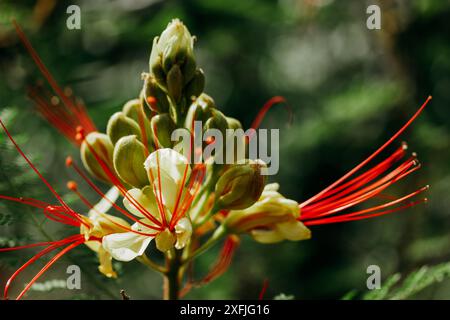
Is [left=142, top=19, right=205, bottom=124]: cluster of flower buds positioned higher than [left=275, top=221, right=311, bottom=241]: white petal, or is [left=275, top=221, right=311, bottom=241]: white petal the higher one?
[left=142, top=19, right=205, bottom=124]: cluster of flower buds

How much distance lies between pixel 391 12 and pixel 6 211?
2905mm

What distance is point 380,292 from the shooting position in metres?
2.17

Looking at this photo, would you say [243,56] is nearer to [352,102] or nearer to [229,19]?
[229,19]

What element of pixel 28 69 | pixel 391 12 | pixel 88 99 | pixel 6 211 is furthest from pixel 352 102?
pixel 6 211

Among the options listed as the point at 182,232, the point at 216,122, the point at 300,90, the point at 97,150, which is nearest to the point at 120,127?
the point at 97,150

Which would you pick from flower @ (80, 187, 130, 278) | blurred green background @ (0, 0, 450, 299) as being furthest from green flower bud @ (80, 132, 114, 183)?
blurred green background @ (0, 0, 450, 299)

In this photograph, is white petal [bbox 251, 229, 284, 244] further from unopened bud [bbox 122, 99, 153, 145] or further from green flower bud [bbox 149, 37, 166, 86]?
green flower bud [bbox 149, 37, 166, 86]

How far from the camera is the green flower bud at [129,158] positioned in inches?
83.3

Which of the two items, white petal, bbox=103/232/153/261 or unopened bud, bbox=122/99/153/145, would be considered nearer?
white petal, bbox=103/232/153/261

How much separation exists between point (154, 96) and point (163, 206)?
1.29ft

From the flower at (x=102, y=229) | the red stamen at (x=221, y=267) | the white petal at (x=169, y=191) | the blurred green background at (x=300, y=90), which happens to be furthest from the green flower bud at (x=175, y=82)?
the blurred green background at (x=300, y=90)

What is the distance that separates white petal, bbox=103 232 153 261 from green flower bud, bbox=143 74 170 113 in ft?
1.48

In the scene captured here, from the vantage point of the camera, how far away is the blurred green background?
3895 millimetres
